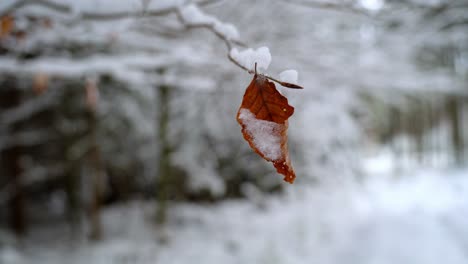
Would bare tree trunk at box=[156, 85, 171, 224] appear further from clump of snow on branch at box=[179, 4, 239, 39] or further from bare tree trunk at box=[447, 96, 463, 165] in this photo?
bare tree trunk at box=[447, 96, 463, 165]

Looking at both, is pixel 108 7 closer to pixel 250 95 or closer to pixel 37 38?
pixel 250 95

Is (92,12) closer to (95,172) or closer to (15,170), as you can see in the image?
(95,172)

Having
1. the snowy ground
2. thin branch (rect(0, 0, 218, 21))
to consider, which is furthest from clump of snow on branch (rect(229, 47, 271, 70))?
the snowy ground

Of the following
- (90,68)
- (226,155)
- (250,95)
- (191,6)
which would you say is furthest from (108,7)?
(226,155)

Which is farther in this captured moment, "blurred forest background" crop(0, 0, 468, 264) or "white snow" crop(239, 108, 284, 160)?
"blurred forest background" crop(0, 0, 468, 264)

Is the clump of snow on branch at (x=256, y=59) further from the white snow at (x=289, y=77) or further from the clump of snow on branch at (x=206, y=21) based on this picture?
the clump of snow on branch at (x=206, y=21)

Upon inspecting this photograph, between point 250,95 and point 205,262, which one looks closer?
point 250,95
